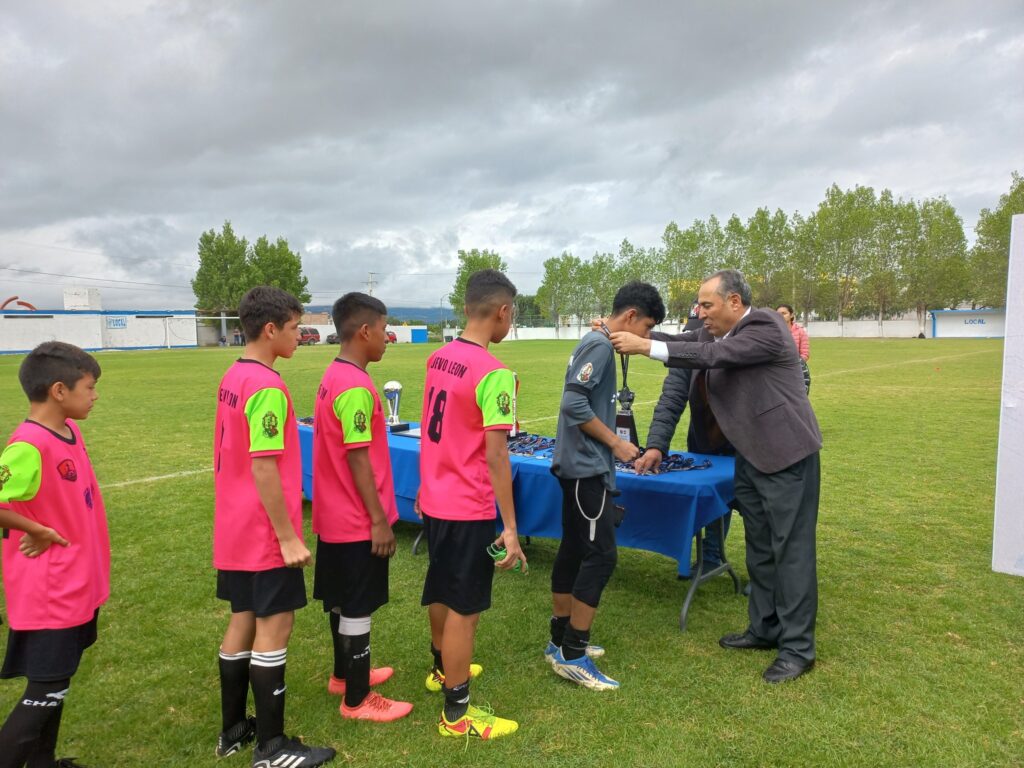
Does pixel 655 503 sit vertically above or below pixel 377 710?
above

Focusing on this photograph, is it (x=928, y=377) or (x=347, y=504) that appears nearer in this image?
(x=347, y=504)

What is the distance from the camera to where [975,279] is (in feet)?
218

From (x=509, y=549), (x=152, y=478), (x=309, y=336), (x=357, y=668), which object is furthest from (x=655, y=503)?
(x=309, y=336)

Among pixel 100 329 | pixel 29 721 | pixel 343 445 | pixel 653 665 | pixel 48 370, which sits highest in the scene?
pixel 100 329

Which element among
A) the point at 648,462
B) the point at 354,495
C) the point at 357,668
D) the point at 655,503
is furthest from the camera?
the point at 655,503

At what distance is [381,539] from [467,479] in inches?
19.8

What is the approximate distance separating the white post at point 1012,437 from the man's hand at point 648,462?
1813 mm

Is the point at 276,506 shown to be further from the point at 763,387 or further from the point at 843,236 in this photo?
the point at 843,236

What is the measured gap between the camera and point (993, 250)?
65375 mm

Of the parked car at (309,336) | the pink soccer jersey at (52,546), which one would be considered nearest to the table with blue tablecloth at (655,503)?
the pink soccer jersey at (52,546)

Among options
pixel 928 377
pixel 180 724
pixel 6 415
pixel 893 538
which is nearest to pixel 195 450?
pixel 6 415

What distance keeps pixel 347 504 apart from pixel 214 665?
170 centimetres

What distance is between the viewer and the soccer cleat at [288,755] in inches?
103

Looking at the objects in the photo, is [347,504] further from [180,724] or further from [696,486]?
[696,486]
